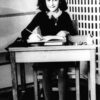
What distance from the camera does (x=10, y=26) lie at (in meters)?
3.33

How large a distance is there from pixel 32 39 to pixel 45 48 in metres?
0.19

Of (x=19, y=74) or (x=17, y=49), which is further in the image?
(x=19, y=74)

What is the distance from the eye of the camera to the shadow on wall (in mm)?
3268

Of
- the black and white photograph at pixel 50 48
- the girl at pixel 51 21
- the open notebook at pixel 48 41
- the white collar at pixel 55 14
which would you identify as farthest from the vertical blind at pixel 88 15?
the open notebook at pixel 48 41

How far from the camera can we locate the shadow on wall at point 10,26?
10.7 ft

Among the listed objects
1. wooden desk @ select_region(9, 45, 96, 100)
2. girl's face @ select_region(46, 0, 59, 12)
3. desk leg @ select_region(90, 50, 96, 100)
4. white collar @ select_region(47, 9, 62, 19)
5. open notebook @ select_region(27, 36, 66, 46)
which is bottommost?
desk leg @ select_region(90, 50, 96, 100)

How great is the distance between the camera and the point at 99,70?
339cm

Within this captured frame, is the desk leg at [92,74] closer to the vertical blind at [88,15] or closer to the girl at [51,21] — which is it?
the girl at [51,21]

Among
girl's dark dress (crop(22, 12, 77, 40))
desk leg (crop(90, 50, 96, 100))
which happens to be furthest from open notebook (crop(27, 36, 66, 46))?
girl's dark dress (crop(22, 12, 77, 40))

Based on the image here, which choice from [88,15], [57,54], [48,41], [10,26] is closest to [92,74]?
[57,54]

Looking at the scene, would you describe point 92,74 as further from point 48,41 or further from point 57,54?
point 48,41

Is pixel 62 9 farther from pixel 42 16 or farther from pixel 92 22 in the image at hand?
pixel 92 22

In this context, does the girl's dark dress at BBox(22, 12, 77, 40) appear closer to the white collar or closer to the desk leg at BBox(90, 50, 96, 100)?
the white collar

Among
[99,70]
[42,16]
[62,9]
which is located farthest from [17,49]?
[99,70]
